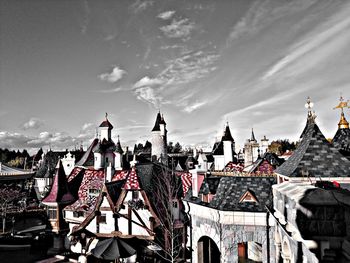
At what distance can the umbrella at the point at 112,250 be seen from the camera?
15.3 m

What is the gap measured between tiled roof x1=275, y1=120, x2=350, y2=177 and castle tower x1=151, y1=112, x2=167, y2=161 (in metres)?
39.6

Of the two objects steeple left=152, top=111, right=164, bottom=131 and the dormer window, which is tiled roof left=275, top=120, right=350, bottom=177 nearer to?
the dormer window

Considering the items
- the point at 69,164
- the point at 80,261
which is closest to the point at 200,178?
the point at 80,261

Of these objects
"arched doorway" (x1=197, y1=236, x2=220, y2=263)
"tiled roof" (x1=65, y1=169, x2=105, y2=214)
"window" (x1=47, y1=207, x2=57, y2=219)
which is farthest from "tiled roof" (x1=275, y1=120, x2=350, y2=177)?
"window" (x1=47, y1=207, x2=57, y2=219)

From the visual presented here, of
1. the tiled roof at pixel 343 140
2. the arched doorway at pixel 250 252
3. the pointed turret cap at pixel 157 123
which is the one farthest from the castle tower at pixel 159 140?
the tiled roof at pixel 343 140

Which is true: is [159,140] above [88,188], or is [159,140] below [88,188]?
above

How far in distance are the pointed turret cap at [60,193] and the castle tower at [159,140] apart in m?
27.2

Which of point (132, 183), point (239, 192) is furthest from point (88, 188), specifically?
point (239, 192)

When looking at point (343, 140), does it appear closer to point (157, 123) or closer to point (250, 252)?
point (250, 252)

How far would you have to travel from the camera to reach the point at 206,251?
17.8m

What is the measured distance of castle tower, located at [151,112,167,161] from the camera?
52781 mm

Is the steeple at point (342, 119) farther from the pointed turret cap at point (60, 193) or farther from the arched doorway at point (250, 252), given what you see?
the pointed turret cap at point (60, 193)

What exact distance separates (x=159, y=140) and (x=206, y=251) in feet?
121

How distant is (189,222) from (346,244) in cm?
1373
